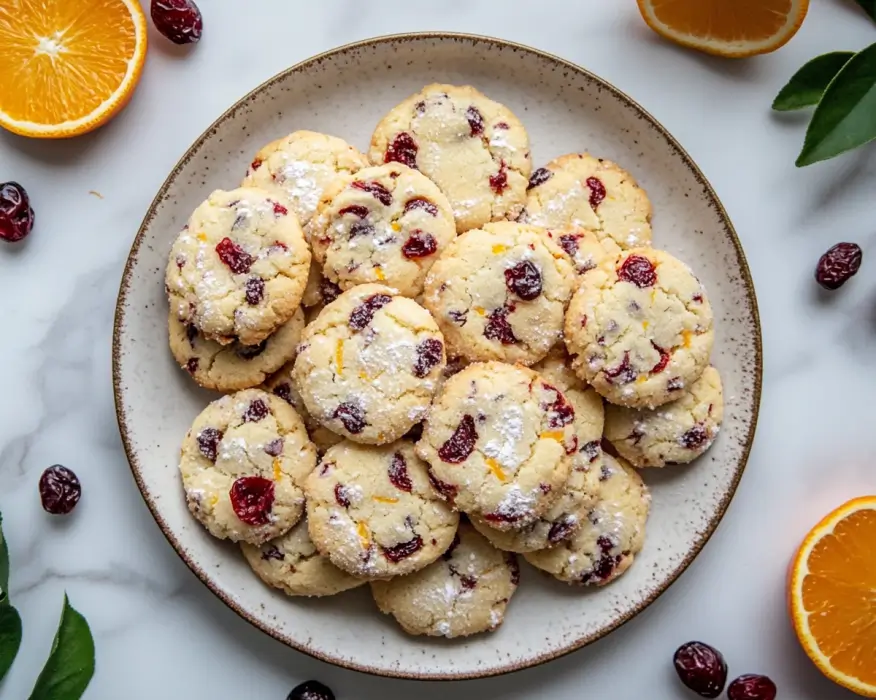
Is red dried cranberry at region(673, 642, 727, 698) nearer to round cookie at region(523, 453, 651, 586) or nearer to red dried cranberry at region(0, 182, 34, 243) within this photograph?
round cookie at region(523, 453, 651, 586)

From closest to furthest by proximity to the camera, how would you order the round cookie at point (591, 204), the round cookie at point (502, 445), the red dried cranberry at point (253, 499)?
1. the round cookie at point (502, 445)
2. the red dried cranberry at point (253, 499)
3. the round cookie at point (591, 204)

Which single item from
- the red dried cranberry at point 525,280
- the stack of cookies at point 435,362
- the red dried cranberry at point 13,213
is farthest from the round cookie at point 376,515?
the red dried cranberry at point 13,213

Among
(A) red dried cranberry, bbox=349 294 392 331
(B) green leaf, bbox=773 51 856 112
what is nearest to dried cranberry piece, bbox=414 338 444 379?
(A) red dried cranberry, bbox=349 294 392 331

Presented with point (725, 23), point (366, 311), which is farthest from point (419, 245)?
point (725, 23)

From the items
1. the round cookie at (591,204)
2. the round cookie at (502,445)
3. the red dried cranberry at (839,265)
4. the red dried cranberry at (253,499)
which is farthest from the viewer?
the red dried cranberry at (839,265)

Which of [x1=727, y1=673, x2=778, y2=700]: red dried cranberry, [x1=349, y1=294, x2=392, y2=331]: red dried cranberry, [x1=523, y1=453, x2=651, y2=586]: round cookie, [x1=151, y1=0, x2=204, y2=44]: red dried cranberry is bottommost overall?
[x1=727, y1=673, x2=778, y2=700]: red dried cranberry

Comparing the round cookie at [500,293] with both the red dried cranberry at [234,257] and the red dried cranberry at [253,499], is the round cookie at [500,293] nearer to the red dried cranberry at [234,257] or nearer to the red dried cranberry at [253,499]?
the red dried cranberry at [234,257]

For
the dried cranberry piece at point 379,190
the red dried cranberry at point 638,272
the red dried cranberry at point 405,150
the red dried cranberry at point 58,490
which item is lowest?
the red dried cranberry at point 58,490
